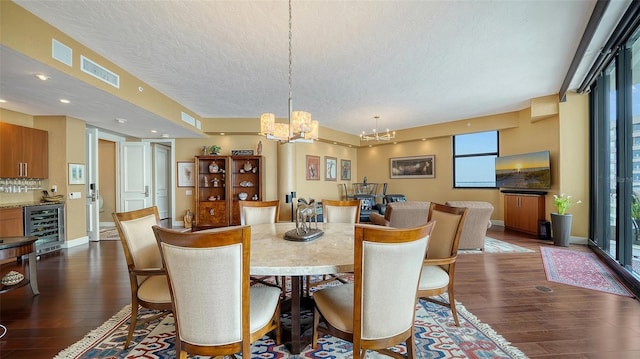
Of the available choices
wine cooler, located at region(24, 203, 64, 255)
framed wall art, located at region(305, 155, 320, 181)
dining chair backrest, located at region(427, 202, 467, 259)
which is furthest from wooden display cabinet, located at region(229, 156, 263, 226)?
dining chair backrest, located at region(427, 202, 467, 259)

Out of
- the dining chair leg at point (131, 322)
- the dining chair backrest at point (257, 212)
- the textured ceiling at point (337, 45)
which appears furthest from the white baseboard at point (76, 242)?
the dining chair leg at point (131, 322)

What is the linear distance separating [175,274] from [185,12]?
249 cm

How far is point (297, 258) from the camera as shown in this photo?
154cm

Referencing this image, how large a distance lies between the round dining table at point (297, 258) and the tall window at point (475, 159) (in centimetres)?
650

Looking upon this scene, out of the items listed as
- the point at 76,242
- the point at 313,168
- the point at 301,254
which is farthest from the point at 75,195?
the point at 301,254

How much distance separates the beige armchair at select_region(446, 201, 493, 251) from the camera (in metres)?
4.22

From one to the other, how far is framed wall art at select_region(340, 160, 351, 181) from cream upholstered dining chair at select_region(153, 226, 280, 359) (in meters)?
7.89

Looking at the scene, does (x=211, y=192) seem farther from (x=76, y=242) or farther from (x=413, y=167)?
(x=413, y=167)

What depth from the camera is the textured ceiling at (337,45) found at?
97.6 inches

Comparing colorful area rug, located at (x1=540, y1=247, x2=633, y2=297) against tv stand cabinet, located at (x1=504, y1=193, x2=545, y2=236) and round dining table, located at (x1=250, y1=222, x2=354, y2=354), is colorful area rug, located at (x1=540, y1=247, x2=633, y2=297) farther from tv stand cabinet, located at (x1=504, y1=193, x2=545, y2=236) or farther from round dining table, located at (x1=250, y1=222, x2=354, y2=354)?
round dining table, located at (x1=250, y1=222, x2=354, y2=354)

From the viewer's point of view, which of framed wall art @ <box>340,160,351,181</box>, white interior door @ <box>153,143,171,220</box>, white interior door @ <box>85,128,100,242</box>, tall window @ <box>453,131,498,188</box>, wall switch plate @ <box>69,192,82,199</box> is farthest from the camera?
framed wall art @ <box>340,160,351,181</box>

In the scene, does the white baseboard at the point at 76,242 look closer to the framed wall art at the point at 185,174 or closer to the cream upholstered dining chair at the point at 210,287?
the framed wall art at the point at 185,174

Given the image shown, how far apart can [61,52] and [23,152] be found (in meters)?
2.76

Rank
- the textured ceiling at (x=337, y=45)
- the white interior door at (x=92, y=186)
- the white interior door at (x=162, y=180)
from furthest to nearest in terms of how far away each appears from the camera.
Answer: the white interior door at (x=162, y=180)
the white interior door at (x=92, y=186)
the textured ceiling at (x=337, y=45)
